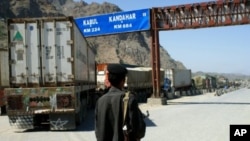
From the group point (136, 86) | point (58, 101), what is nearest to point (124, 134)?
point (58, 101)

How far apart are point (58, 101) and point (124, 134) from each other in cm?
1067

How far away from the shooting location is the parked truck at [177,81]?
50.8 metres

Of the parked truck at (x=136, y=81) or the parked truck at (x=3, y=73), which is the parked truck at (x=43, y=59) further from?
the parked truck at (x=136, y=81)

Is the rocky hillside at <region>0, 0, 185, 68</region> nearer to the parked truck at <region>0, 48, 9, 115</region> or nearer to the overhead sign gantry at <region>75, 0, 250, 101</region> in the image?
the overhead sign gantry at <region>75, 0, 250, 101</region>

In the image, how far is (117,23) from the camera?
111 feet

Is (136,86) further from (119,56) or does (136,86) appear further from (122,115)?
(119,56)

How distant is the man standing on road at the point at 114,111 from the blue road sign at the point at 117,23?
28088mm

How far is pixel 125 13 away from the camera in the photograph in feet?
109

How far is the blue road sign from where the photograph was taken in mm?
32812

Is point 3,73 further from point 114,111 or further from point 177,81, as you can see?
point 177,81

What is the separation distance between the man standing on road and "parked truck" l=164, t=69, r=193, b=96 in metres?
44.0

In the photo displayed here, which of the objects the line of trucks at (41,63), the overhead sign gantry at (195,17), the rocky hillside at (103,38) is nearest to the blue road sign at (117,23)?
the overhead sign gantry at (195,17)

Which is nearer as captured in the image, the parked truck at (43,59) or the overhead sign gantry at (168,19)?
the parked truck at (43,59)

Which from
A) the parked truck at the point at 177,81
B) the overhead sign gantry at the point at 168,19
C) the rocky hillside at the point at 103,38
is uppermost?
the rocky hillside at the point at 103,38
